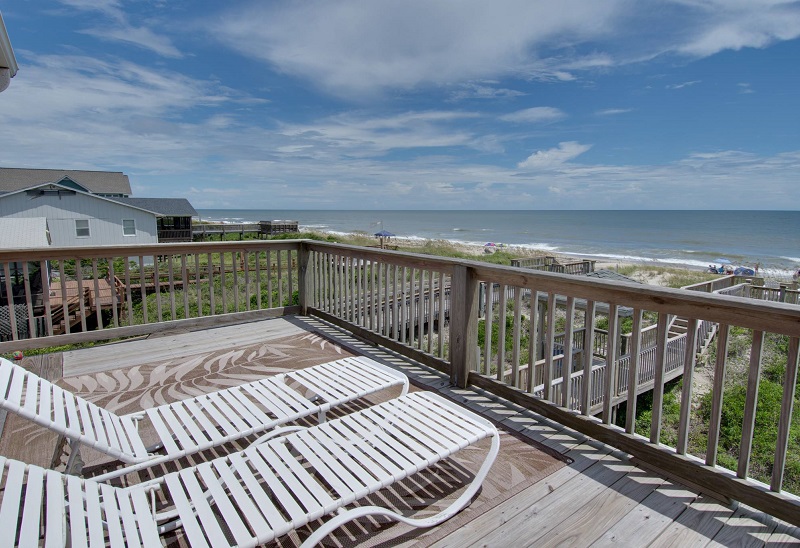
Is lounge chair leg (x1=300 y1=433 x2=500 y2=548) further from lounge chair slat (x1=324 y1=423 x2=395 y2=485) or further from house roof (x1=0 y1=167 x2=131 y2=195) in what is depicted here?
house roof (x1=0 y1=167 x2=131 y2=195)

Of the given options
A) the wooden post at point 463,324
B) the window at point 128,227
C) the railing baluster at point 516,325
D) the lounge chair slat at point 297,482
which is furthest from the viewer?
the window at point 128,227

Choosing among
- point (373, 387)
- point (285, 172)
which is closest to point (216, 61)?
point (373, 387)

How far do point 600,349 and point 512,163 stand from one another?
212 ft

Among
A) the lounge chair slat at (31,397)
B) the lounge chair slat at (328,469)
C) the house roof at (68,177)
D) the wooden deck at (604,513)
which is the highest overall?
the house roof at (68,177)

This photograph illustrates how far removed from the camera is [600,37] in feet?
102

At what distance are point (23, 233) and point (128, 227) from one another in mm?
8618

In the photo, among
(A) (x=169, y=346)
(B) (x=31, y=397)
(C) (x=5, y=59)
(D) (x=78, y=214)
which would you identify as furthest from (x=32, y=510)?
(D) (x=78, y=214)

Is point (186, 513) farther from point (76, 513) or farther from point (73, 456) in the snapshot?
point (73, 456)

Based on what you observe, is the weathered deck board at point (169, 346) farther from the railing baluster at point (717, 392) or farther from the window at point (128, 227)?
the window at point (128, 227)

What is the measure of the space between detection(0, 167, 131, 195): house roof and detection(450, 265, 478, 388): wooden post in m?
28.8

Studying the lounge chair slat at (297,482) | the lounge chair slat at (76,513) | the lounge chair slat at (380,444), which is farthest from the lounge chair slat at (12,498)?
the lounge chair slat at (380,444)

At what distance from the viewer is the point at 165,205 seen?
90.8 ft

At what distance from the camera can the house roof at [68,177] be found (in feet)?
82.3

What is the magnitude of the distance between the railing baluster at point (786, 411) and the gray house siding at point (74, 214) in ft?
84.1
